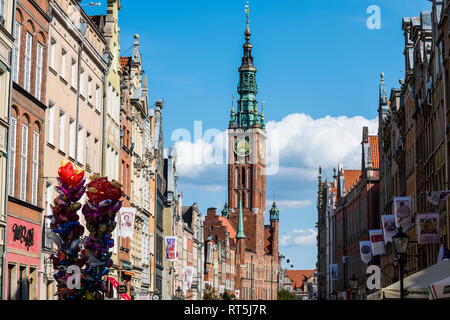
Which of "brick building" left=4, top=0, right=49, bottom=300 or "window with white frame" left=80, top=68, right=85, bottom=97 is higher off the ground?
"window with white frame" left=80, top=68, right=85, bottom=97

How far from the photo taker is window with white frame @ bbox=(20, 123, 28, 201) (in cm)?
3050

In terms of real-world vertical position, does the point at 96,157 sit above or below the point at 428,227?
above

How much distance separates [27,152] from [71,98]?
24.9 ft

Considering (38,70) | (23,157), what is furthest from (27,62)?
(23,157)

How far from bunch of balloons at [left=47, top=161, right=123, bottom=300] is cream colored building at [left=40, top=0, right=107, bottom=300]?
6946 mm

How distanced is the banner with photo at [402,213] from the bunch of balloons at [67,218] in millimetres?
16682

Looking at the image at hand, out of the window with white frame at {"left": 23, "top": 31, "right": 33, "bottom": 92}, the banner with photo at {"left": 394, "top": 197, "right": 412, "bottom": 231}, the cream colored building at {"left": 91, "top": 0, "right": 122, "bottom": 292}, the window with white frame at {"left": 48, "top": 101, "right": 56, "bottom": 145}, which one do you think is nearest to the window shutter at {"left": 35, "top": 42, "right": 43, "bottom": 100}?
the window with white frame at {"left": 23, "top": 31, "right": 33, "bottom": 92}

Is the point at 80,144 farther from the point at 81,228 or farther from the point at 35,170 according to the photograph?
the point at 81,228

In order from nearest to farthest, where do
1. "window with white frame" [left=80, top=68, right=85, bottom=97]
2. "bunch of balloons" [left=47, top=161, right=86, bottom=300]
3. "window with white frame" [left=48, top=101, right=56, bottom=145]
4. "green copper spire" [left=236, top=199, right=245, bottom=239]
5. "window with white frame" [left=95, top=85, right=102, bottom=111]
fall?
"bunch of balloons" [left=47, top=161, right=86, bottom=300], "window with white frame" [left=48, top=101, right=56, bottom=145], "window with white frame" [left=80, top=68, right=85, bottom=97], "window with white frame" [left=95, top=85, right=102, bottom=111], "green copper spire" [left=236, top=199, right=245, bottom=239]

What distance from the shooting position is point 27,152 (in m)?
31.2

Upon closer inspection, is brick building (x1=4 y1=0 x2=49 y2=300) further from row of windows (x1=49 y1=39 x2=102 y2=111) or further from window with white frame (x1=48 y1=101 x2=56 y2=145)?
row of windows (x1=49 y1=39 x2=102 y2=111)

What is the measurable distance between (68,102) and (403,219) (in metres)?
15.2

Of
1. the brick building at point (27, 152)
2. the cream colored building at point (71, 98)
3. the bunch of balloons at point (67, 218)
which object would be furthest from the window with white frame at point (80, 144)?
the bunch of balloons at point (67, 218)
